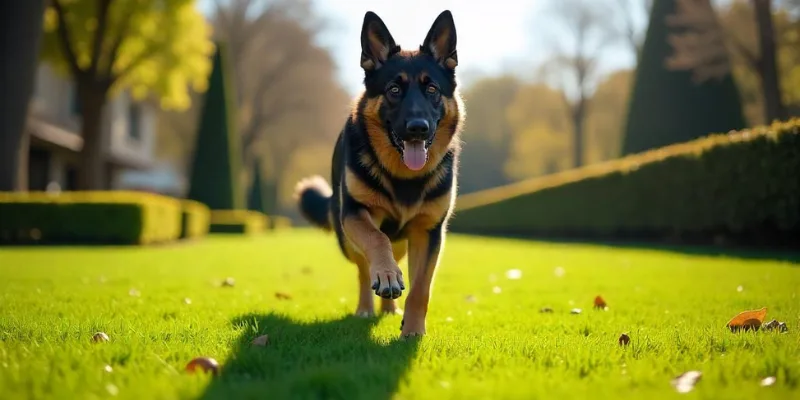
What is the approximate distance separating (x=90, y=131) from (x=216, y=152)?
8.26 m

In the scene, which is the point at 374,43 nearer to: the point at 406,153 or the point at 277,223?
the point at 406,153

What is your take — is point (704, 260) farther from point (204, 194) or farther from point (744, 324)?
point (204, 194)

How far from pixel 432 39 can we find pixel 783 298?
3.79 m

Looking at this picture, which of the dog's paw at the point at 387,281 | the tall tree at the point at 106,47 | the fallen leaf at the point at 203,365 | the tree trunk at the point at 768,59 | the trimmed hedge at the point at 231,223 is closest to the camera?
the fallen leaf at the point at 203,365

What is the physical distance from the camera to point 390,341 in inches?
136

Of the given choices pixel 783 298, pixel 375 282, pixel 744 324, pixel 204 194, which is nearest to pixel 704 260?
pixel 783 298

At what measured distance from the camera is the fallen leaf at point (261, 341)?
3239 millimetres

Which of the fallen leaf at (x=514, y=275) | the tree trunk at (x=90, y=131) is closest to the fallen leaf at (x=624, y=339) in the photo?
the fallen leaf at (x=514, y=275)

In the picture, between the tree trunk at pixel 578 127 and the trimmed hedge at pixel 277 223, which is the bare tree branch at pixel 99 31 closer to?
the trimmed hedge at pixel 277 223

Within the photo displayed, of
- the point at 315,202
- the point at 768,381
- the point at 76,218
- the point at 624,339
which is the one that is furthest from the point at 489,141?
the point at 768,381

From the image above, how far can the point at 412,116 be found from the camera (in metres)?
3.94

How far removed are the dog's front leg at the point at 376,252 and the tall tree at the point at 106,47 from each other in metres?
19.3

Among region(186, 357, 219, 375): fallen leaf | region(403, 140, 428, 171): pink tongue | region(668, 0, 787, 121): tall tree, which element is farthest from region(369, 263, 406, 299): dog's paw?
region(668, 0, 787, 121): tall tree

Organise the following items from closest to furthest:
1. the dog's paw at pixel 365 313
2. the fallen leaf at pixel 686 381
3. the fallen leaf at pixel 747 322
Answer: the fallen leaf at pixel 686 381, the fallen leaf at pixel 747 322, the dog's paw at pixel 365 313
